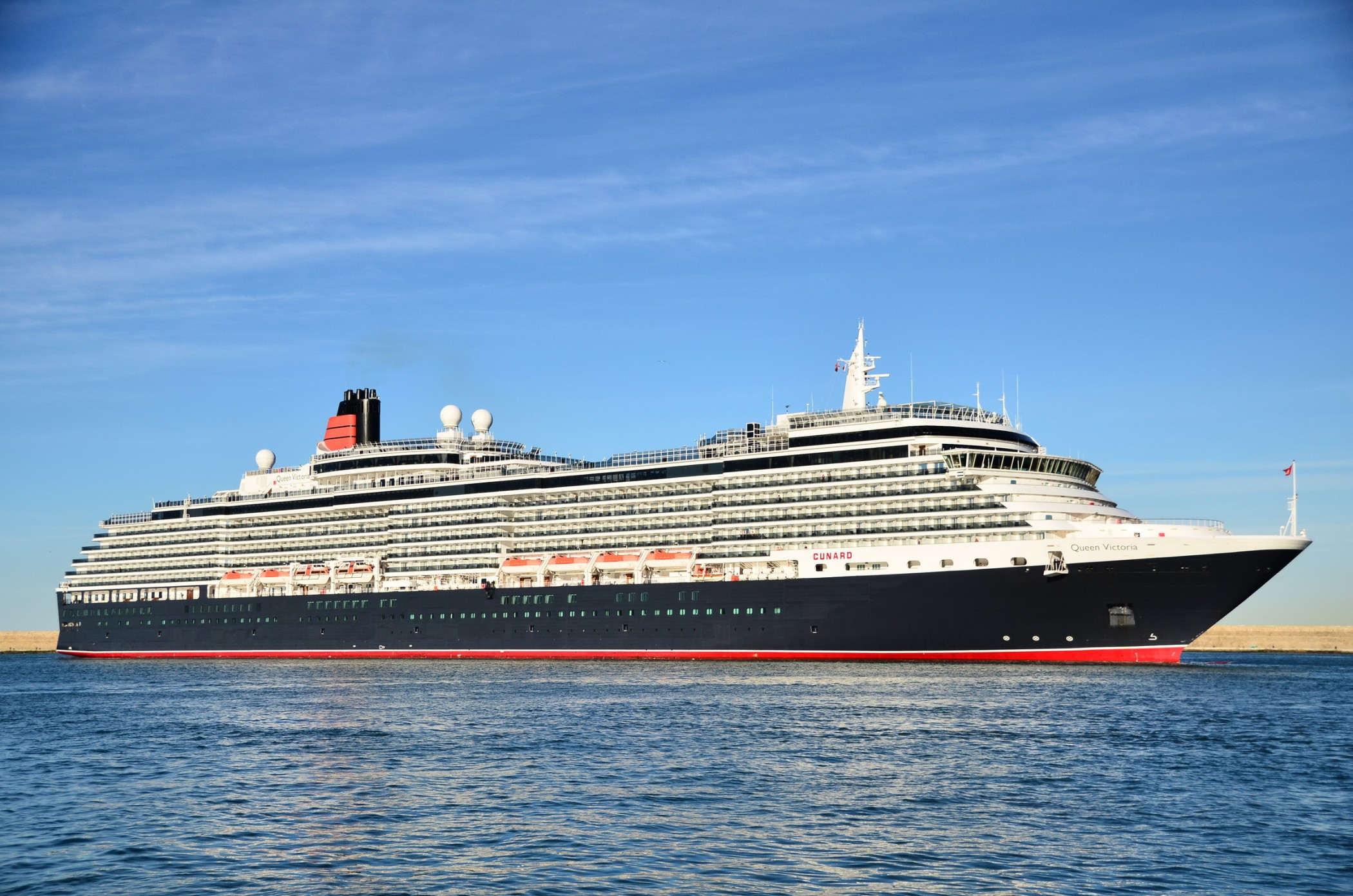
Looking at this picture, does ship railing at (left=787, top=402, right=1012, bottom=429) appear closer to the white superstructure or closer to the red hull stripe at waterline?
the white superstructure

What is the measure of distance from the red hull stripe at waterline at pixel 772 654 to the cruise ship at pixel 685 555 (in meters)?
0.16

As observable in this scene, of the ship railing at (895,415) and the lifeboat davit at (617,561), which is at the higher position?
the ship railing at (895,415)

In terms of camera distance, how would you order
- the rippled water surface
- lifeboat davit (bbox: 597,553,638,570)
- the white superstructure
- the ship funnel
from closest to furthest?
the rippled water surface < the white superstructure < lifeboat davit (bbox: 597,553,638,570) < the ship funnel

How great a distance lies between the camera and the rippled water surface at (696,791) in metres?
23.6

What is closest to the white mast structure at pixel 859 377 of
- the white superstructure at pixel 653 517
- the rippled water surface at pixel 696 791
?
the white superstructure at pixel 653 517

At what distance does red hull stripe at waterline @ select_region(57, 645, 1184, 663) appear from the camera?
68250 millimetres

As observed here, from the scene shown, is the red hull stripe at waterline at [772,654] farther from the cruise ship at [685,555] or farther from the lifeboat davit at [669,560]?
the lifeboat davit at [669,560]

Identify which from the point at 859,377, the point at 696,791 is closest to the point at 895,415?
the point at 859,377

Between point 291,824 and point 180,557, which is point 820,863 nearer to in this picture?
point 291,824

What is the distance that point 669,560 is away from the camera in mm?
84812

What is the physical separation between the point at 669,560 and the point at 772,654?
1143cm

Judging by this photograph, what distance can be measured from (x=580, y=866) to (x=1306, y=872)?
13486mm

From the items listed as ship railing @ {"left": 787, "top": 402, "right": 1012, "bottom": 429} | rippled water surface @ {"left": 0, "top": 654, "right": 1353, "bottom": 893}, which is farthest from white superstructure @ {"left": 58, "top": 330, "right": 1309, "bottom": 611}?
rippled water surface @ {"left": 0, "top": 654, "right": 1353, "bottom": 893}

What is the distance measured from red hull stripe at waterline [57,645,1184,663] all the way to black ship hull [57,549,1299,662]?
0.30 ft
